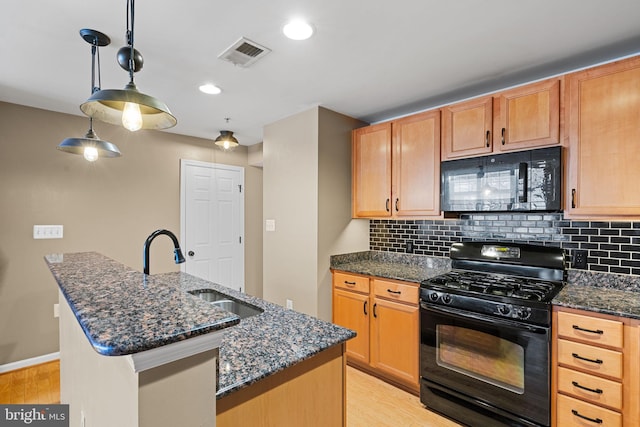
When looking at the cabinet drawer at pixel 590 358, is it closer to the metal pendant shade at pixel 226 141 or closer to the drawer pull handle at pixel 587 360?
the drawer pull handle at pixel 587 360

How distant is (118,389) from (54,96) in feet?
10.1

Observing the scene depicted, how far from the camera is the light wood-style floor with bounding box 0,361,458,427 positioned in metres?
2.17

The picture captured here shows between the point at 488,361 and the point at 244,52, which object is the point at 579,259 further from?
the point at 244,52

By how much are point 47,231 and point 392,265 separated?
11.2 feet

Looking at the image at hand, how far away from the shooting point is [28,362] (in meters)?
2.94

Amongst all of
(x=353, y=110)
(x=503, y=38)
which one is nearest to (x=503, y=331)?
(x=503, y=38)

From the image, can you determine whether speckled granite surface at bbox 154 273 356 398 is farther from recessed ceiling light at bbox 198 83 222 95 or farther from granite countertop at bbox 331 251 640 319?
recessed ceiling light at bbox 198 83 222 95

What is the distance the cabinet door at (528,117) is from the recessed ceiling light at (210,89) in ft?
7.25

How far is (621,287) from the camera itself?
6.66 feet

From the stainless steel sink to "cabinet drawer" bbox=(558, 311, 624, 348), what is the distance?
1721 mm

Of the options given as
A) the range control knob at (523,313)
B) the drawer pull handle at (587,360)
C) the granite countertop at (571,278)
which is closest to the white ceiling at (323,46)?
the granite countertop at (571,278)

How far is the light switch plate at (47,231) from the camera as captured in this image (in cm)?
299

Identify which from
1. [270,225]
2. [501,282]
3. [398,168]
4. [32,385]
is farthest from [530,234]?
[32,385]

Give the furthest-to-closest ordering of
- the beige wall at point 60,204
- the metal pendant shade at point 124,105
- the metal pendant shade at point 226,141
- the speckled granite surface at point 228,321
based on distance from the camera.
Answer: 1. the metal pendant shade at point 226,141
2. the beige wall at point 60,204
3. the metal pendant shade at point 124,105
4. the speckled granite surface at point 228,321
